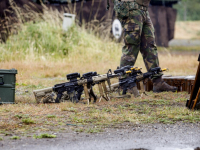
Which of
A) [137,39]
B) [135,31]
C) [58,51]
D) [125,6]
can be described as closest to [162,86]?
[137,39]

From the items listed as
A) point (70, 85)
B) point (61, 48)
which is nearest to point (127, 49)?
point (70, 85)

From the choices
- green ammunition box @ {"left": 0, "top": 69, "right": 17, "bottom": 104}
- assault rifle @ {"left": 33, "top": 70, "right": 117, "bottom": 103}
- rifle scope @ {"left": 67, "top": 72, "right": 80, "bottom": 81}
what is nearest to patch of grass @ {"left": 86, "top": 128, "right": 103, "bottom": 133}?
assault rifle @ {"left": 33, "top": 70, "right": 117, "bottom": 103}

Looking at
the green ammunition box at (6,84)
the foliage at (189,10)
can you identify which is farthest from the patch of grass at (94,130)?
the foliage at (189,10)

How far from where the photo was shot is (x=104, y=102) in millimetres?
5367

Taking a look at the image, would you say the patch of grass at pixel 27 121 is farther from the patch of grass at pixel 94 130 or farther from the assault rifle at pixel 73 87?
the assault rifle at pixel 73 87

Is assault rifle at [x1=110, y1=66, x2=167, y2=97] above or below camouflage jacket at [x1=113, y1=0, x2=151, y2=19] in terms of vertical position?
below

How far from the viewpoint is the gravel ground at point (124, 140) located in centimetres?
319

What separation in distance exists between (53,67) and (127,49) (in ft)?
13.0

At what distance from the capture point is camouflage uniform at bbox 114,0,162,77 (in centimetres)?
593

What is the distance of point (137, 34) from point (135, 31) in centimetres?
6

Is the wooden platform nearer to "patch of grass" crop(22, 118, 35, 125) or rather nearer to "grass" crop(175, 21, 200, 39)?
"patch of grass" crop(22, 118, 35, 125)

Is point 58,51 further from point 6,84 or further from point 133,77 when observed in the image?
point 6,84

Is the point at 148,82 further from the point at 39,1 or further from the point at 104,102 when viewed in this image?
the point at 39,1

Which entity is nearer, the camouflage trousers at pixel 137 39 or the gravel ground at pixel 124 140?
the gravel ground at pixel 124 140
